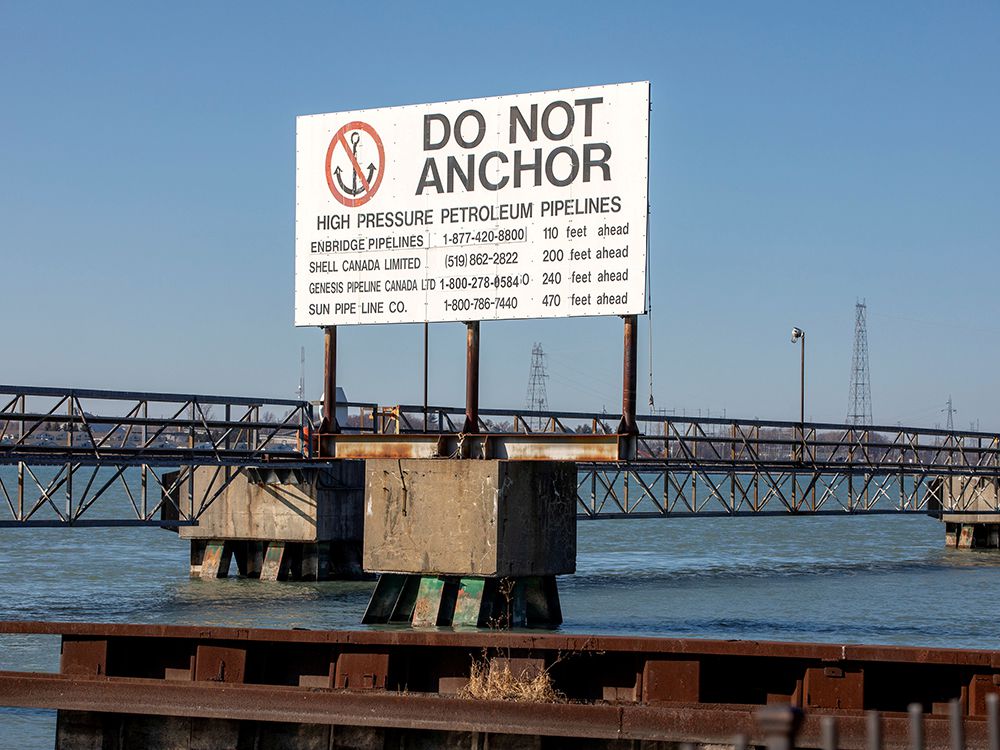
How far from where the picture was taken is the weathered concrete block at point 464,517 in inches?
973

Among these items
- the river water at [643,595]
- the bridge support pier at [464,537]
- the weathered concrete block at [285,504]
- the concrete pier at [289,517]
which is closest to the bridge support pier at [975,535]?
the river water at [643,595]

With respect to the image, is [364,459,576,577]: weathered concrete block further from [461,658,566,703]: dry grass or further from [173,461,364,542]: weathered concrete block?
[173,461,364,542]: weathered concrete block

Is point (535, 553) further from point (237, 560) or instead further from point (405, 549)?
point (237, 560)

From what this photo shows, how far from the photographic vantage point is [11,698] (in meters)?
14.9

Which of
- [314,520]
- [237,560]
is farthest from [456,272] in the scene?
[237,560]

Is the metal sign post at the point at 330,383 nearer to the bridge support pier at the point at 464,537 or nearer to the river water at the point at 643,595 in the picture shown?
the bridge support pier at the point at 464,537

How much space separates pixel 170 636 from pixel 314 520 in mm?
25957

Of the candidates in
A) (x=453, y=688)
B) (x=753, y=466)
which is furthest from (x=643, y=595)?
(x=453, y=688)

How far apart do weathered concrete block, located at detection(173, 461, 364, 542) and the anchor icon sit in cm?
1708

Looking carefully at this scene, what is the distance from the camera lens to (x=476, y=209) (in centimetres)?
2400

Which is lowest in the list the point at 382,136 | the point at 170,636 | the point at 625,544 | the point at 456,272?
the point at 625,544

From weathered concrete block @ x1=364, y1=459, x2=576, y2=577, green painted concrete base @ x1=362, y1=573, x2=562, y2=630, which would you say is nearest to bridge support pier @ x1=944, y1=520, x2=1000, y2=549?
green painted concrete base @ x1=362, y1=573, x2=562, y2=630

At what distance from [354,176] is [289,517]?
1837cm

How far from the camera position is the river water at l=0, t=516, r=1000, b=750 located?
96.9 feet
